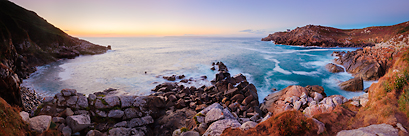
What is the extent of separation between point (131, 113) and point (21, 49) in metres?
30.4

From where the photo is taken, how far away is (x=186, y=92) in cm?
1455

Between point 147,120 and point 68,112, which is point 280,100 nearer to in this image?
point 147,120

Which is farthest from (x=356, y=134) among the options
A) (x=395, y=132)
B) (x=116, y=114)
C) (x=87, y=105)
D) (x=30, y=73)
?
(x=30, y=73)

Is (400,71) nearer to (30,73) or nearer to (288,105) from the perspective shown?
(288,105)

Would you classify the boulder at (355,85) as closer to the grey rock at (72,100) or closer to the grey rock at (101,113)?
the grey rock at (101,113)

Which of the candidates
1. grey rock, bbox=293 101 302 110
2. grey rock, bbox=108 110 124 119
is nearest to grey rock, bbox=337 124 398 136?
grey rock, bbox=293 101 302 110

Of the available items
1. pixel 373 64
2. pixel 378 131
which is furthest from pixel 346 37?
pixel 378 131

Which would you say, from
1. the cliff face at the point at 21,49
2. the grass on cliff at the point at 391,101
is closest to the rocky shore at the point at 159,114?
the grass on cliff at the point at 391,101

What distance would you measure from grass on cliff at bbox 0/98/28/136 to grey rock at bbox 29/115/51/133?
0.88 feet

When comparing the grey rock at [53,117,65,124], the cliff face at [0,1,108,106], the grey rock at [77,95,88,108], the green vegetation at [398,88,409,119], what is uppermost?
the cliff face at [0,1,108,106]

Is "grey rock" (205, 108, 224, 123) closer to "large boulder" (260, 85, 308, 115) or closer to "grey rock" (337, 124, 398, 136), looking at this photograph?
"grey rock" (337, 124, 398, 136)

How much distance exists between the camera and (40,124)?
19.9ft

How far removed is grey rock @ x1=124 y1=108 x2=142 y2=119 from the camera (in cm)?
873

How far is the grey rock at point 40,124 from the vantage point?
5.84 m
